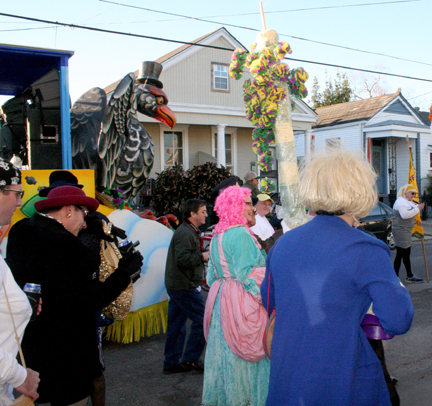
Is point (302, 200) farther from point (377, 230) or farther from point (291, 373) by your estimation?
point (377, 230)

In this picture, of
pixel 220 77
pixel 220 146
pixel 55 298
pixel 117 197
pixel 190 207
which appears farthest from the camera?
pixel 220 77

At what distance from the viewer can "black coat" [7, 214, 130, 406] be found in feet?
7.26

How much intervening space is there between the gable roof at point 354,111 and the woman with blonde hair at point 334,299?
796 inches

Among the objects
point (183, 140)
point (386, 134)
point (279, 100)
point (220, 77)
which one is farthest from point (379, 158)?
point (279, 100)

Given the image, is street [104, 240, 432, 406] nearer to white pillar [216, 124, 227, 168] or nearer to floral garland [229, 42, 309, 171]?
floral garland [229, 42, 309, 171]

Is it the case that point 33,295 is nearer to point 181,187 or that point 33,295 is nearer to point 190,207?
point 190,207

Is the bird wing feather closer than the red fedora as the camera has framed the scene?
No

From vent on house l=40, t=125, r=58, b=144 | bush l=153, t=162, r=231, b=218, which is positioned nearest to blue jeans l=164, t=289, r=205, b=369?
vent on house l=40, t=125, r=58, b=144

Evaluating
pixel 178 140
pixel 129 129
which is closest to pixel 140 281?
pixel 129 129

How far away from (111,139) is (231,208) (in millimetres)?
2915

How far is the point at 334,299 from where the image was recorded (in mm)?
1661

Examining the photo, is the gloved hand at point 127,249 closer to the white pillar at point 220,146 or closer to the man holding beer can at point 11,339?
the man holding beer can at point 11,339

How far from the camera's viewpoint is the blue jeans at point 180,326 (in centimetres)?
407

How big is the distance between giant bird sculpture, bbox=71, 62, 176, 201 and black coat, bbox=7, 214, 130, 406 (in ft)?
10.1
